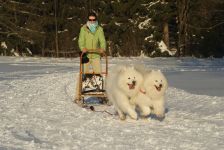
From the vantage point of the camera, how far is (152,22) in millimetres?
34188

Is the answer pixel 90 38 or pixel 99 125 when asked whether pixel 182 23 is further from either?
pixel 99 125

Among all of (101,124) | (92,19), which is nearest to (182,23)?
(92,19)

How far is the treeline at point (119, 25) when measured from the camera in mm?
33500

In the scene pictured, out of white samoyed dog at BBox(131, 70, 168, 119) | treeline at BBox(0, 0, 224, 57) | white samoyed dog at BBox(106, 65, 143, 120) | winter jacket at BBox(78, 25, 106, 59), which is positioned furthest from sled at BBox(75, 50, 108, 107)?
treeline at BBox(0, 0, 224, 57)

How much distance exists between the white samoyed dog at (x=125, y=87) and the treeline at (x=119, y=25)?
24.2 metres

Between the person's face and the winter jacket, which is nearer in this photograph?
the person's face

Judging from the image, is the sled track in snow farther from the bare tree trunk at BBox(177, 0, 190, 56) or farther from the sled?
the bare tree trunk at BBox(177, 0, 190, 56)

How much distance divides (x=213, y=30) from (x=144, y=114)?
27.8 m

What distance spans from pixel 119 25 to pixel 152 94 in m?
26.1

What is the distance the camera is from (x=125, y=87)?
26.5 ft

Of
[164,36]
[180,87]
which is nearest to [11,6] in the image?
[164,36]

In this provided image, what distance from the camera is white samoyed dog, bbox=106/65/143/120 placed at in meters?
8.05

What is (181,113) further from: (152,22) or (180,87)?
(152,22)

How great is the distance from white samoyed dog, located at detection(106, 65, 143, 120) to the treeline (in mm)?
24172
